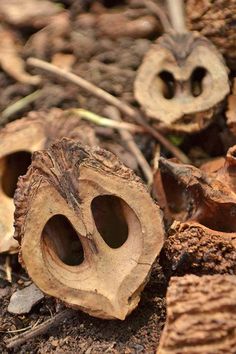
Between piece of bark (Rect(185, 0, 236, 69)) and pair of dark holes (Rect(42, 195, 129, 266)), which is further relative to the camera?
piece of bark (Rect(185, 0, 236, 69))

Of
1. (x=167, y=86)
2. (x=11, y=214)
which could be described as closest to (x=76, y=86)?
(x=167, y=86)

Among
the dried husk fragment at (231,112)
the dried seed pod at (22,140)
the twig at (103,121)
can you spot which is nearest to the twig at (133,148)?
the twig at (103,121)

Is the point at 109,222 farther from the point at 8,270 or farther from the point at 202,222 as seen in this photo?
the point at 8,270

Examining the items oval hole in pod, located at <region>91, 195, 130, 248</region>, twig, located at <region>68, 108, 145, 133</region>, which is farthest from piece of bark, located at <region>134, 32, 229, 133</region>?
oval hole in pod, located at <region>91, 195, 130, 248</region>

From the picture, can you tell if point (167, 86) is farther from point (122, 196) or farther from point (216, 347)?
point (216, 347)

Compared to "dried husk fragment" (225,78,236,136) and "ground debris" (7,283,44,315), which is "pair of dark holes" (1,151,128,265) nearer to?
"ground debris" (7,283,44,315)

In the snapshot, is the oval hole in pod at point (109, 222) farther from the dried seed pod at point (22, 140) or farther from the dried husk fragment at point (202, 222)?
the dried seed pod at point (22, 140)
